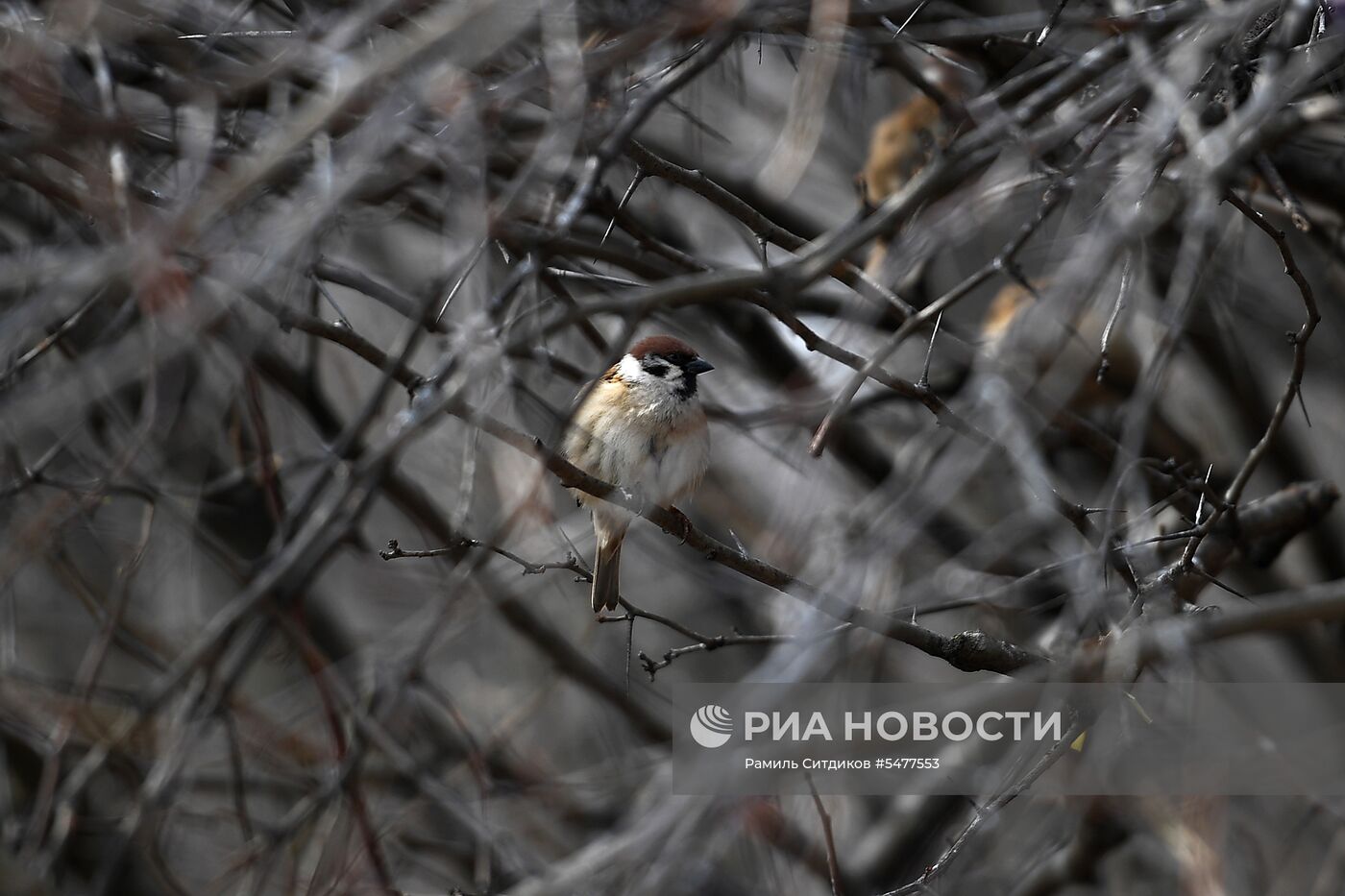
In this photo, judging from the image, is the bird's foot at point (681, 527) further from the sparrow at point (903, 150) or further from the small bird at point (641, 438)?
the sparrow at point (903, 150)

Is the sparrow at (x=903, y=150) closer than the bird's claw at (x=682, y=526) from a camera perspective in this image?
No

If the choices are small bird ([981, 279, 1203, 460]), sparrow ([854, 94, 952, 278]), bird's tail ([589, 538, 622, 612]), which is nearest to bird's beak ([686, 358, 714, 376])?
bird's tail ([589, 538, 622, 612])

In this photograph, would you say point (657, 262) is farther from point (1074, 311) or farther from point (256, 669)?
point (256, 669)

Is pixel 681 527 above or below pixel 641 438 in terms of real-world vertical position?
below

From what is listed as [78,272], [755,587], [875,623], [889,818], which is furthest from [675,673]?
[78,272]

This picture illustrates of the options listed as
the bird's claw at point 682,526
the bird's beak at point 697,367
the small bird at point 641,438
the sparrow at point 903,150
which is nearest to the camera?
the bird's claw at point 682,526

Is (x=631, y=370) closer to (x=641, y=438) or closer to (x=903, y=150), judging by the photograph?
(x=641, y=438)

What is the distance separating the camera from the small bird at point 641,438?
14.0ft

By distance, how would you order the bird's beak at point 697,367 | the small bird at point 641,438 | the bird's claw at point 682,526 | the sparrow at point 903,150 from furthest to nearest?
the sparrow at point 903,150, the bird's beak at point 697,367, the small bird at point 641,438, the bird's claw at point 682,526

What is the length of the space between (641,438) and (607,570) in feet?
1.68

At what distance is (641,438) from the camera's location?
168 inches

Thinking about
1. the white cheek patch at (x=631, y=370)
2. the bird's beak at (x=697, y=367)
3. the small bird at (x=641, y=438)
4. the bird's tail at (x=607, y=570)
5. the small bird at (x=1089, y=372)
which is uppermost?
the small bird at (x=1089, y=372)

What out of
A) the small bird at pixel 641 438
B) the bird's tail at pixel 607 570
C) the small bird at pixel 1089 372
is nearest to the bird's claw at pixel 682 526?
the small bird at pixel 641 438

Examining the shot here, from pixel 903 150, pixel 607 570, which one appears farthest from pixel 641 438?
pixel 903 150
